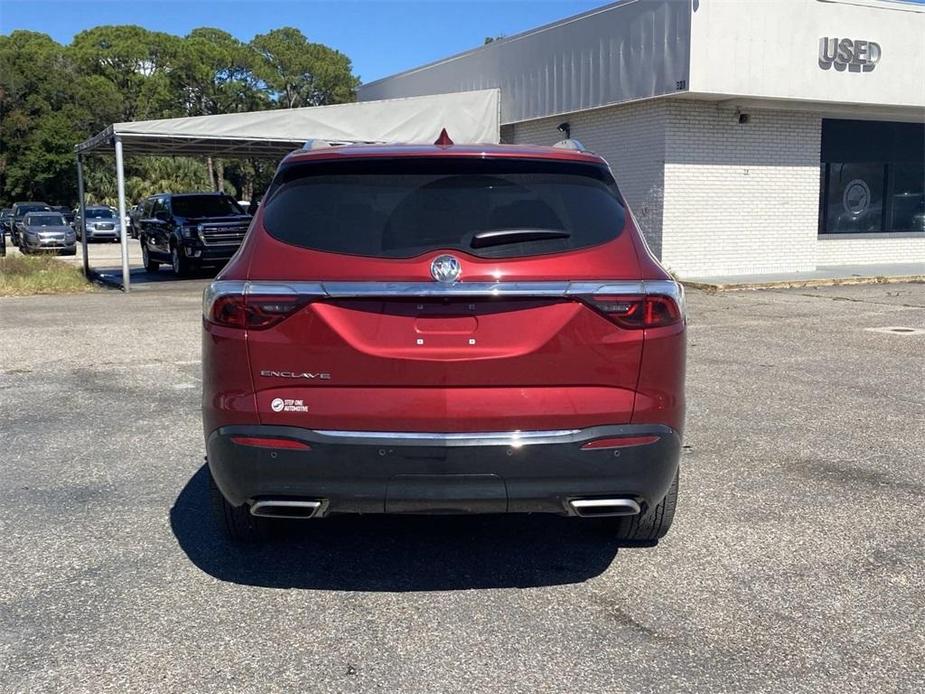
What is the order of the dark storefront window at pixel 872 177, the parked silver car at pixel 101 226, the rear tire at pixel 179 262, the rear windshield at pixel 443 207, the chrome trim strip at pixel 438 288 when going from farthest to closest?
1. the parked silver car at pixel 101 226
2. the rear tire at pixel 179 262
3. the dark storefront window at pixel 872 177
4. the rear windshield at pixel 443 207
5. the chrome trim strip at pixel 438 288

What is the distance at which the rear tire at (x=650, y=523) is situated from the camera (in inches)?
161

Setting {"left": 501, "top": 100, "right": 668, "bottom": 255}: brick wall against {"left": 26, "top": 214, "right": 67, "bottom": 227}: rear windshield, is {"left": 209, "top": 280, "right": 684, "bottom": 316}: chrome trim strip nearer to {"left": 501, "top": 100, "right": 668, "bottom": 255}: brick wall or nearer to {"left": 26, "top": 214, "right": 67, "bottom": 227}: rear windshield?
{"left": 501, "top": 100, "right": 668, "bottom": 255}: brick wall

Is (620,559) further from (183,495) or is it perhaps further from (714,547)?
(183,495)

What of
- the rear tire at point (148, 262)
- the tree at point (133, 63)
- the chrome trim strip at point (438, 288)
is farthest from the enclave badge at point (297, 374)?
the tree at point (133, 63)

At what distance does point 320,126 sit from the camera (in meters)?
17.7

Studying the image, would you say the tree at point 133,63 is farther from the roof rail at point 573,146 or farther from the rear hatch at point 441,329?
the rear hatch at point 441,329

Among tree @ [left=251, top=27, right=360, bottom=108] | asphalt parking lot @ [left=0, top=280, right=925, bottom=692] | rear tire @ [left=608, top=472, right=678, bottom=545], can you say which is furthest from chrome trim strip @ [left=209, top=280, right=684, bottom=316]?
tree @ [left=251, top=27, right=360, bottom=108]

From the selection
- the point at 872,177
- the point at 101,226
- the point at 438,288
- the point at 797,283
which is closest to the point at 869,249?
the point at 872,177

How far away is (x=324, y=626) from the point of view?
11.5 ft

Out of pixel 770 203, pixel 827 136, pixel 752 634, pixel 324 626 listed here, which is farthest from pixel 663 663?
pixel 827 136

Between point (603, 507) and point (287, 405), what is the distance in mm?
1287

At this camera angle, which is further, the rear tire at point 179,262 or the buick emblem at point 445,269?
the rear tire at point 179,262

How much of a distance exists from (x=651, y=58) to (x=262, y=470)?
49.2 ft

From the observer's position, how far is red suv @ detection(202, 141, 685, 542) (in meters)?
3.36
